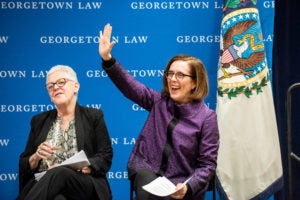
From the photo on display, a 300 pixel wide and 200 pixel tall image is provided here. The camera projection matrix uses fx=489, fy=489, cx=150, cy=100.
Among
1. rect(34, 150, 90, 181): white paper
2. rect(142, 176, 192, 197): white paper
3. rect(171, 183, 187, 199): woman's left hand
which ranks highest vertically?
rect(34, 150, 90, 181): white paper

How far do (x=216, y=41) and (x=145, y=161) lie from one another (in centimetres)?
177

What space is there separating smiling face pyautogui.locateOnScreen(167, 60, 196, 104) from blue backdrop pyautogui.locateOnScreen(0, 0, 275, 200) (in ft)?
4.41

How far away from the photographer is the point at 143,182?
2.72 metres

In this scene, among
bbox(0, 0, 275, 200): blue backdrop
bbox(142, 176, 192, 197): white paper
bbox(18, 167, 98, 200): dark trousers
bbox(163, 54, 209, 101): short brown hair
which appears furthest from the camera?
bbox(0, 0, 275, 200): blue backdrop

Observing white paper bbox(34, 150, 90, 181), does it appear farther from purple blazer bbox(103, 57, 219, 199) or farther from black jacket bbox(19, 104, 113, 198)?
purple blazer bbox(103, 57, 219, 199)

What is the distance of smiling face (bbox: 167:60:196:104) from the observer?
9.75 ft

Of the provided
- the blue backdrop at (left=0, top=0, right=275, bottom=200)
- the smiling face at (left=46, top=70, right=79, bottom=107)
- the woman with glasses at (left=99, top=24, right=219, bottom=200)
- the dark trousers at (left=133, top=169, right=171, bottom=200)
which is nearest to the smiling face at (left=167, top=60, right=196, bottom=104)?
the woman with glasses at (left=99, top=24, right=219, bottom=200)

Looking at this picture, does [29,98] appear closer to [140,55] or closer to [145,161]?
[140,55]

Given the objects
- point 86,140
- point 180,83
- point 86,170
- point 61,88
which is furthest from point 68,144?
point 180,83

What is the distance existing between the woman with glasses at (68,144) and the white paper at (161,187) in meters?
0.59

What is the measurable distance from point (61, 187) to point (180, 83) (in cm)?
95

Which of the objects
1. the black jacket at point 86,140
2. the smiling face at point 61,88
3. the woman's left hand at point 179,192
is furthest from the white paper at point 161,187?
the smiling face at point 61,88

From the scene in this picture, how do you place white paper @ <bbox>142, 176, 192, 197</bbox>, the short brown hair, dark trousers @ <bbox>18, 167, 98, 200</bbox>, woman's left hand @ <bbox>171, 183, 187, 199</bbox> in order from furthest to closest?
the short brown hair < dark trousers @ <bbox>18, 167, 98, 200</bbox> < woman's left hand @ <bbox>171, 183, 187, 199</bbox> < white paper @ <bbox>142, 176, 192, 197</bbox>

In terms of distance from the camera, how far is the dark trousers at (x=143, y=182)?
2674 millimetres
